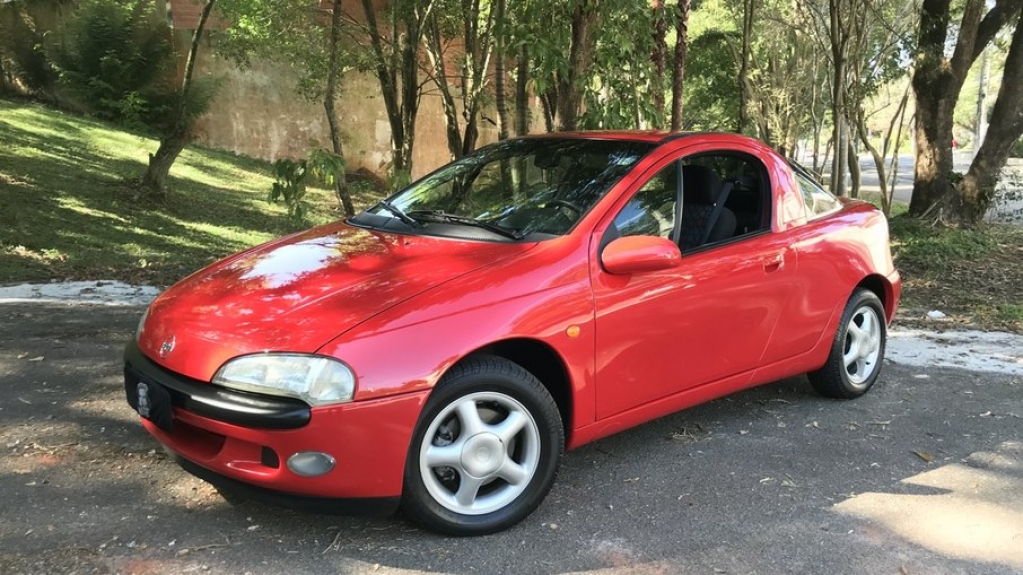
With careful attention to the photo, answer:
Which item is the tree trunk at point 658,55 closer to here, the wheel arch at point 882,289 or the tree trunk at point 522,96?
the tree trunk at point 522,96

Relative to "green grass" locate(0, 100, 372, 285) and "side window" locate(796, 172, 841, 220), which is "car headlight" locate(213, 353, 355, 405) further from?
"green grass" locate(0, 100, 372, 285)

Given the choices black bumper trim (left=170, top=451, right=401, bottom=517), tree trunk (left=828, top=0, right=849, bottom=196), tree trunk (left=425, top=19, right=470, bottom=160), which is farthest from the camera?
tree trunk (left=828, top=0, right=849, bottom=196)

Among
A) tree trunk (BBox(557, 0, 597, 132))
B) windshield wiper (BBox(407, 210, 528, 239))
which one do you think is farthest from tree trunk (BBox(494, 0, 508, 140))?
windshield wiper (BBox(407, 210, 528, 239))

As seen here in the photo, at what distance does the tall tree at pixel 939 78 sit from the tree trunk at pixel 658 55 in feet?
14.8

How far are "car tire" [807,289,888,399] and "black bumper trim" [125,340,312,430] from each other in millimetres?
3120

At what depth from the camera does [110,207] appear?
10.3m

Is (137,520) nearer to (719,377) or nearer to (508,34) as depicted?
(719,377)

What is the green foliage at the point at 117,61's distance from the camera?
49.0 feet

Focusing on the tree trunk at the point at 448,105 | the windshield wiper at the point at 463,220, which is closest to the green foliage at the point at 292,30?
the tree trunk at the point at 448,105

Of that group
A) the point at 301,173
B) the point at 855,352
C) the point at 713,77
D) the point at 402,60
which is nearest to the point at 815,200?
the point at 855,352

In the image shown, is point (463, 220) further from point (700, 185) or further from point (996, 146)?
point (996, 146)

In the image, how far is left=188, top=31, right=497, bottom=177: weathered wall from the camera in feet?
56.1

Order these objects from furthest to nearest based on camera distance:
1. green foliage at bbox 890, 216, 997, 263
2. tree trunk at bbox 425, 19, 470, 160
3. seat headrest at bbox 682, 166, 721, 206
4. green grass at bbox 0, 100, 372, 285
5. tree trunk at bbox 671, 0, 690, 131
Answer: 1. tree trunk at bbox 425, 19, 470, 160
2. green foliage at bbox 890, 216, 997, 263
3. green grass at bbox 0, 100, 372, 285
4. tree trunk at bbox 671, 0, 690, 131
5. seat headrest at bbox 682, 166, 721, 206

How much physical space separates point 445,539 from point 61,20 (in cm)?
Result: 1598
